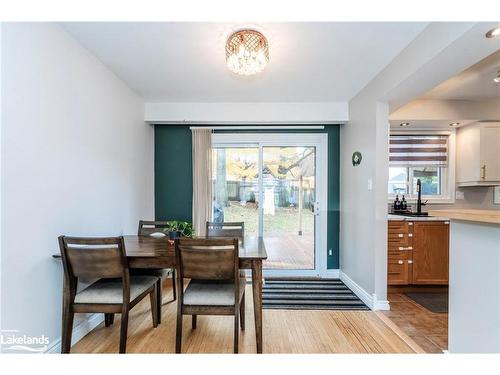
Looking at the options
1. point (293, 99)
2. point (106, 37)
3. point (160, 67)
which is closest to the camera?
point (106, 37)

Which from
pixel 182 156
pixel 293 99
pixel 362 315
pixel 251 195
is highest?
pixel 293 99

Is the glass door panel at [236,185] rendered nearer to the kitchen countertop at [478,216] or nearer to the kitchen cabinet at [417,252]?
the kitchen cabinet at [417,252]

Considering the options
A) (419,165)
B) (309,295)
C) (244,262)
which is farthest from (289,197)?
(244,262)

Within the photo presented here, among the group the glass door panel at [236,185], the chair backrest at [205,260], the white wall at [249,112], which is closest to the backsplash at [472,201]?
the white wall at [249,112]

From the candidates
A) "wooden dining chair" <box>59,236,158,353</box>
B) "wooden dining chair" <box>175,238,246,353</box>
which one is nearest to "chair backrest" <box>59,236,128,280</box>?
"wooden dining chair" <box>59,236,158,353</box>

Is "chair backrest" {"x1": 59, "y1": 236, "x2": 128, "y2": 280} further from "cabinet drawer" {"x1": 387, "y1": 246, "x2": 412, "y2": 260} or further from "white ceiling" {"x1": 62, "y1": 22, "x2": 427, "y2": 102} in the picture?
"cabinet drawer" {"x1": 387, "y1": 246, "x2": 412, "y2": 260}

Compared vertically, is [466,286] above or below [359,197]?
below

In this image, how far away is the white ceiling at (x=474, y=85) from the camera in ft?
8.29

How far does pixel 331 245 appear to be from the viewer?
388 cm

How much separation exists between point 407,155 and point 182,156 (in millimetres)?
3453
